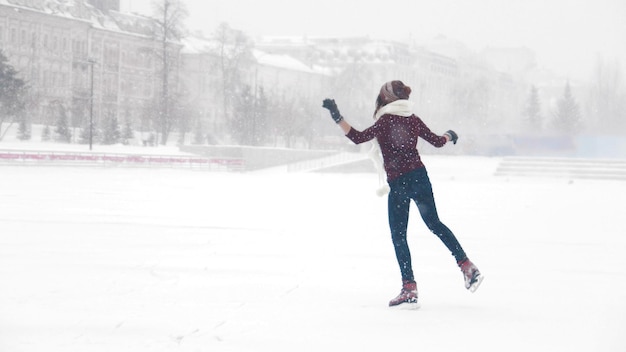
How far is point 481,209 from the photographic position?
16.7 metres

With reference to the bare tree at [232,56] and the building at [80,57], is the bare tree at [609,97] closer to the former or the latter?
the bare tree at [232,56]

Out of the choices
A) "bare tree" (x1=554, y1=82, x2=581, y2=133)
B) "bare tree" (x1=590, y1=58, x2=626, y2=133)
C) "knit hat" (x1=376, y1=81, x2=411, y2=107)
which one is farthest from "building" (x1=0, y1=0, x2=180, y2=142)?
"knit hat" (x1=376, y1=81, x2=411, y2=107)

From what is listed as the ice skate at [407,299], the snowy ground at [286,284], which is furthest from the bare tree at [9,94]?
the ice skate at [407,299]

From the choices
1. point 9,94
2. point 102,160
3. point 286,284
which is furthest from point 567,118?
point 286,284

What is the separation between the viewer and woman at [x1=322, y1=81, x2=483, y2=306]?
5.69m

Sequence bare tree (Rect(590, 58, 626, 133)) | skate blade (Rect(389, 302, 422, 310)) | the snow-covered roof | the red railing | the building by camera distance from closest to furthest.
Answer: skate blade (Rect(389, 302, 422, 310)) < the red railing < the building < the snow-covered roof < bare tree (Rect(590, 58, 626, 133))

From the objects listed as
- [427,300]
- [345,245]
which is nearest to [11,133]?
[345,245]

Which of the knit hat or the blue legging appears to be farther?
the knit hat

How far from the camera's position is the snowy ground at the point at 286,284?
463 cm

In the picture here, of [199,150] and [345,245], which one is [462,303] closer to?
[345,245]

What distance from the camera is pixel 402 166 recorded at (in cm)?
571

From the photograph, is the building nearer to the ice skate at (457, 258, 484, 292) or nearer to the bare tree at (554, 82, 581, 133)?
the bare tree at (554, 82, 581, 133)

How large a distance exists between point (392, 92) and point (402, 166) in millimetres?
546

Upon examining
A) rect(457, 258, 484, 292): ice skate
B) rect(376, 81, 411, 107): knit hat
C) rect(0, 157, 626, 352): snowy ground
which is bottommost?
rect(0, 157, 626, 352): snowy ground
